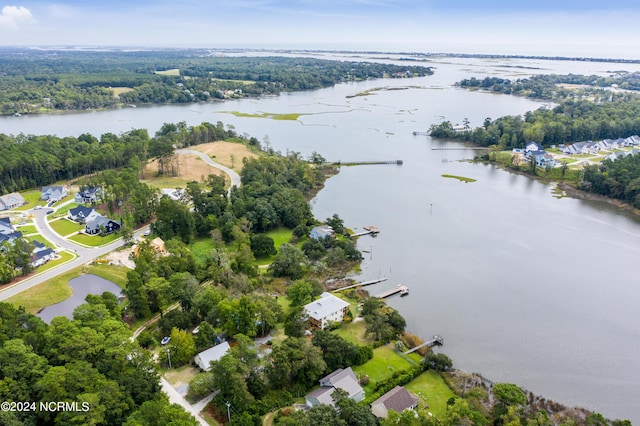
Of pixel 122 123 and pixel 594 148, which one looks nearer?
pixel 594 148

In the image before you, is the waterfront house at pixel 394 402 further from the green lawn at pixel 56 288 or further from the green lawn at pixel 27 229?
the green lawn at pixel 27 229

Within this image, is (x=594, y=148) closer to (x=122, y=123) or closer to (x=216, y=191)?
(x=216, y=191)

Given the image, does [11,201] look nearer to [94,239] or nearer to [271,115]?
[94,239]

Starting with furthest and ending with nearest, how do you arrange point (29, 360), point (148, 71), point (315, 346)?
point (148, 71) → point (315, 346) → point (29, 360)

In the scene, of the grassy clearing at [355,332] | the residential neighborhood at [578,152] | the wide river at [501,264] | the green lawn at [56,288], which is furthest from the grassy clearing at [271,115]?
the grassy clearing at [355,332]

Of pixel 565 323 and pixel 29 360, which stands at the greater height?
pixel 29 360

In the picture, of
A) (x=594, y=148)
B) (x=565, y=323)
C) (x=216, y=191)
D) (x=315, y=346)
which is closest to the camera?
(x=315, y=346)

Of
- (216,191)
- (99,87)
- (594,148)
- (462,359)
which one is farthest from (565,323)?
(99,87)
